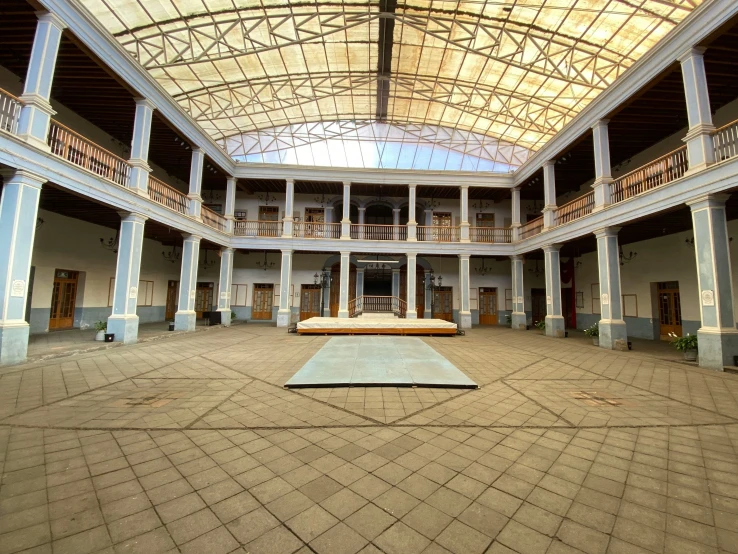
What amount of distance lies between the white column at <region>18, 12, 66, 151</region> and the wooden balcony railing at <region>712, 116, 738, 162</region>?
1484cm

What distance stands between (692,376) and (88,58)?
53.1 feet

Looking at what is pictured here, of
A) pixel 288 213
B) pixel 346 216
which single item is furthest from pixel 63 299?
pixel 346 216

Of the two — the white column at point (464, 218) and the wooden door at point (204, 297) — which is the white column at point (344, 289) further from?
the wooden door at point (204, 297)

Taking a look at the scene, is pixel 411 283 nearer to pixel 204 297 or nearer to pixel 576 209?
pixel 576 209

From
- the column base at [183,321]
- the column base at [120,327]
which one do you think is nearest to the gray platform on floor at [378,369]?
the column base at [120,327]

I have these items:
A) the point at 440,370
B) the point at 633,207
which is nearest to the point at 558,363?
the point at 440,370

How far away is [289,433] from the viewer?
137 inches

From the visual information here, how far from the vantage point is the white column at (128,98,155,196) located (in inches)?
385

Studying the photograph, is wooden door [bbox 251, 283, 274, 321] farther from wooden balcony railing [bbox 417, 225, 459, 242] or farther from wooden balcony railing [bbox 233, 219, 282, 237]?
wooden balcony railing [bbox 417, 225, 459, 242]

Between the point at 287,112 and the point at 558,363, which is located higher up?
the point at 287,112

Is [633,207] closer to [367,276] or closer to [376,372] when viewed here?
[376,372]

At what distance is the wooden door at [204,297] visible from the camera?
18641mm

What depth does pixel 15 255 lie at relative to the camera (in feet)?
21.2

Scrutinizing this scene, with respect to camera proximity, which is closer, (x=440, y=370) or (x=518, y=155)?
(x=440, y=370)
